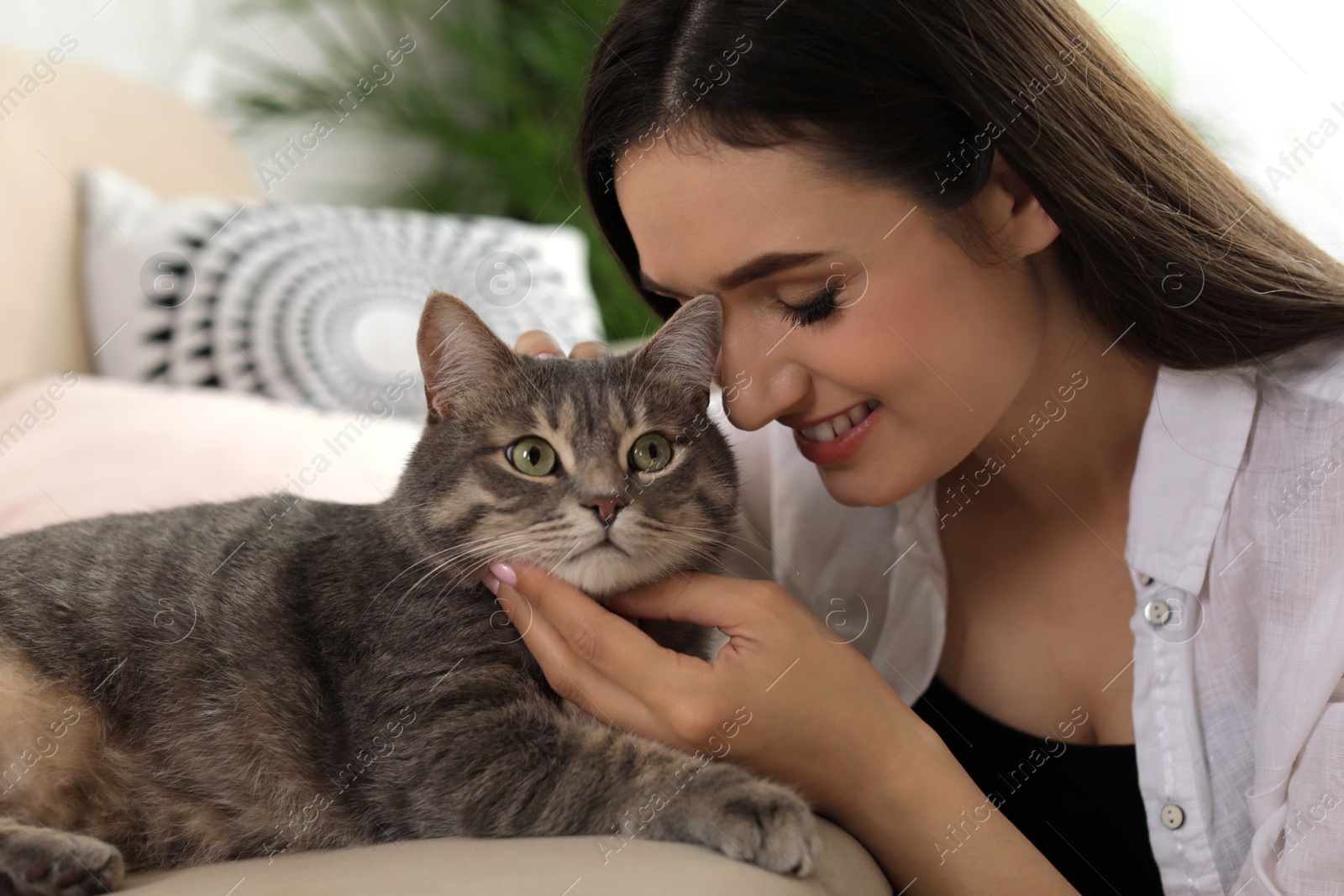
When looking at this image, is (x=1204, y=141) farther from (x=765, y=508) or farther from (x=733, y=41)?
(x=765, y=508)

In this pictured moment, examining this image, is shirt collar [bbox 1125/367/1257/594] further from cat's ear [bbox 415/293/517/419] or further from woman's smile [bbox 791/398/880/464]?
cat's ear [bbox 415/293/517/419]

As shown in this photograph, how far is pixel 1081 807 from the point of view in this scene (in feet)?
4.56

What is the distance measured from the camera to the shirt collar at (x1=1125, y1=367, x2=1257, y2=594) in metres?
1.31

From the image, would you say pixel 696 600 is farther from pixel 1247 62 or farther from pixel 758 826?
pixel 1247 62

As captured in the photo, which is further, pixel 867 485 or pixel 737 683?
pixel 867 485

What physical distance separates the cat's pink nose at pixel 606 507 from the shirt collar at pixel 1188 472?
771mm

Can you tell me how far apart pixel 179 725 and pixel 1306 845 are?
133cm

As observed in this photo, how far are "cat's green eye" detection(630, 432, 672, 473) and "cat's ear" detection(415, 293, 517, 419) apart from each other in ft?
0.70

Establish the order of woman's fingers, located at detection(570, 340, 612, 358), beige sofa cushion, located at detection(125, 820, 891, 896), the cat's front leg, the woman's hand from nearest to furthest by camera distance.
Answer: beige sofa cushion, located at detection(125, 820, 891, 896)
the cat's front leg
the woman's hand
woman's fingers, located at detection(570, 340, 612, 358)

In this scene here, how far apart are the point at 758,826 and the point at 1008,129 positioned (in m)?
0.88

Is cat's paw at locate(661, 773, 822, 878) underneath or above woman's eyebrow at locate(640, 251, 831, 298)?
underneath

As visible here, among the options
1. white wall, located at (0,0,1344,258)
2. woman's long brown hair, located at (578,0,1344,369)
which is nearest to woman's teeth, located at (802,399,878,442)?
woman's long brown hair, located at (578,0,1344,369)

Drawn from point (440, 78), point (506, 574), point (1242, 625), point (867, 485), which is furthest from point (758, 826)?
point (440, 78)

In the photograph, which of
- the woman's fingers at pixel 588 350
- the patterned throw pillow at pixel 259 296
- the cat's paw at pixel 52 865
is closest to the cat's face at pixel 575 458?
the woman's fingers at pixel 588 350
